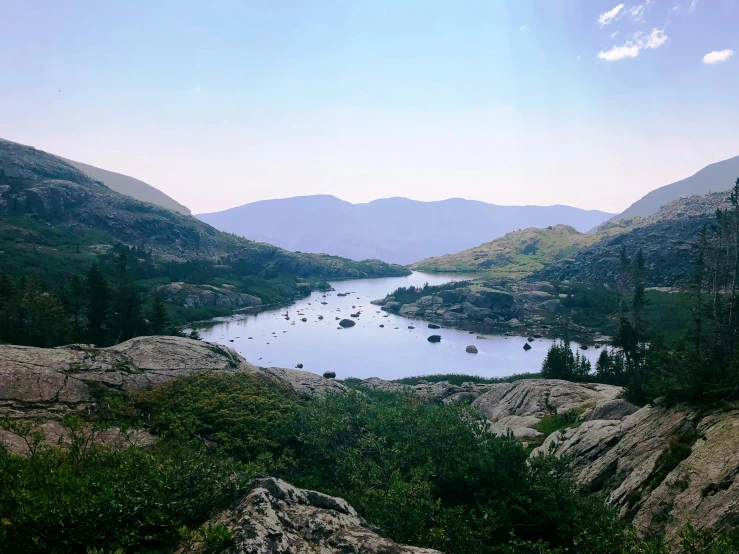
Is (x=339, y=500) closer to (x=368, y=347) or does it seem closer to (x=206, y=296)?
(x=368, y=347)

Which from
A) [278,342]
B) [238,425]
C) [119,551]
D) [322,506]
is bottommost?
[278,342]

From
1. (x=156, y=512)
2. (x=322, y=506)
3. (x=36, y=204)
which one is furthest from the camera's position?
(x=36, y=204)

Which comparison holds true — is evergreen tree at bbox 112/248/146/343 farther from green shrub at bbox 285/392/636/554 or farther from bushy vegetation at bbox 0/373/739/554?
green shrub at bbox 285/392/636/554

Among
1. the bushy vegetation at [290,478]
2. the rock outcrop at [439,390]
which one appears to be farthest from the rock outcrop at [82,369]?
the rock outcrop at [439,390]

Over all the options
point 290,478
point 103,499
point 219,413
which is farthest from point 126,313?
point 103,499

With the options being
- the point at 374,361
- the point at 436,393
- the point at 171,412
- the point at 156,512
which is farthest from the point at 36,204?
the point at 156,512

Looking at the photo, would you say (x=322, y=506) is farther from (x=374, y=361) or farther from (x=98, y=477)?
(x=374, y=361)
